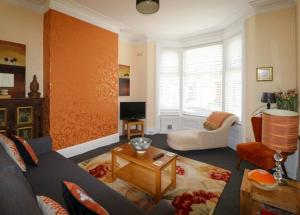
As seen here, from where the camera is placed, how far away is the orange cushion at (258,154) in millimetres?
2533

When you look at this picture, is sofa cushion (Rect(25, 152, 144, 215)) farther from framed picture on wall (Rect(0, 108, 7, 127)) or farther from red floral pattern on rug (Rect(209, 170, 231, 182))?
red floral pattern on rug (Rect(209, 170, 231, 182))

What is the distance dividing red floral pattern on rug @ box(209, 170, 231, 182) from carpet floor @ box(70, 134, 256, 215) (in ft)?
0.22

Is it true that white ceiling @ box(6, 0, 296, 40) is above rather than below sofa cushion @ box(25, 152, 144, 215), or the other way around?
above

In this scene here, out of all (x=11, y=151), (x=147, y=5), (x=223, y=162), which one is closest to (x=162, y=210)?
(x=11, y=151)

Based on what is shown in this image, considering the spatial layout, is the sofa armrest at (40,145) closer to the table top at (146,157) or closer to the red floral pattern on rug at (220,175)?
the table top at (146,157)

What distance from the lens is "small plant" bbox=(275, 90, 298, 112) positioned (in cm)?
282

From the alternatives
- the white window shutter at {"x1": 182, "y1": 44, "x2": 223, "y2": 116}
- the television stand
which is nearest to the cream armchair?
the white window shutter at {"x1": 182, "y1": 44, "x2": 223, "y2": 116}

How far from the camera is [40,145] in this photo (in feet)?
8.17

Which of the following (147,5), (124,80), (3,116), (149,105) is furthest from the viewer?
(149,105)

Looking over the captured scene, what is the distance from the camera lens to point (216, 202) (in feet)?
7.04

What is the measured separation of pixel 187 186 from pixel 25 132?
2885 millimetres

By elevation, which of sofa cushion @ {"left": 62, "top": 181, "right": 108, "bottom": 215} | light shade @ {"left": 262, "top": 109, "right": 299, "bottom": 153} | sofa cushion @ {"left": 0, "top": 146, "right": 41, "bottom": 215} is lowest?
sofa cushion @ {"left": 62, "top": 181, "right": 108, "bottom": 215}

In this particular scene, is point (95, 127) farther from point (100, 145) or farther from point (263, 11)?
point (263, 11)

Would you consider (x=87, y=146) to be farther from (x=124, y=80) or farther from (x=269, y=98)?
(x=269, y=98)
